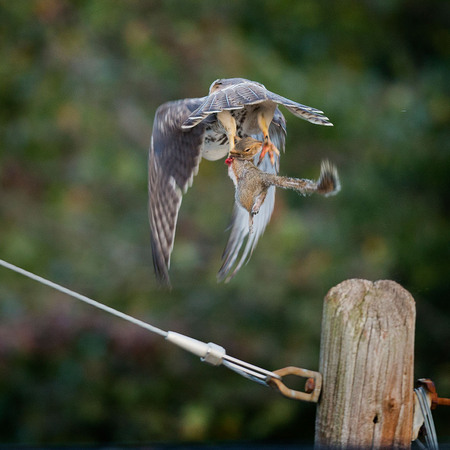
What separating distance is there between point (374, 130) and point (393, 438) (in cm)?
305

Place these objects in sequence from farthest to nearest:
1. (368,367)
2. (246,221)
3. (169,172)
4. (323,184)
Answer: (246,221) → (169,172) → (368,367) → (323,184)

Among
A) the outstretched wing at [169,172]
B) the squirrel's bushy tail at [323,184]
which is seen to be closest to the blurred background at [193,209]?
the outstretched wing at [169,172]

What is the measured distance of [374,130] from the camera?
14.5 feet

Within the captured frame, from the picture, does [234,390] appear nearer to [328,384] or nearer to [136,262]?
[136,262]

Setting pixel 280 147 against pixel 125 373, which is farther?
pixel 125 373

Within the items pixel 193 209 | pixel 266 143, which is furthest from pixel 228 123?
pixel 193 209

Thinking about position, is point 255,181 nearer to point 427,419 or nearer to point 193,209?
point 427,419

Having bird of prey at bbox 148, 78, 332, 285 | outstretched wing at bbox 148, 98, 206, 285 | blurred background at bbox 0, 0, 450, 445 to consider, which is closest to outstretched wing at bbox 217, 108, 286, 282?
bird of prey at bbox 148, 78, 332, 285

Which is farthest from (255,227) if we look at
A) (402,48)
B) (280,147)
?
(402,48)

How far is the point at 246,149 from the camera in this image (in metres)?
1.51

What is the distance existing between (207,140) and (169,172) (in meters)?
0.10

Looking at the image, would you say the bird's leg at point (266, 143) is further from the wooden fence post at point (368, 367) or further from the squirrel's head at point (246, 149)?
the wooden fence post at point (368, 367)

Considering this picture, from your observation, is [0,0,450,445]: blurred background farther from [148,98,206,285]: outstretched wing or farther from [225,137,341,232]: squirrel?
[225,137,341,232]: squirrel

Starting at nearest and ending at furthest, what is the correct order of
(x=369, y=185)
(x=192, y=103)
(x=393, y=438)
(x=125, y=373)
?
(x=393, y=438)
(x=192, y=103)
(x=369, y=185)
(x=125, y=373)
